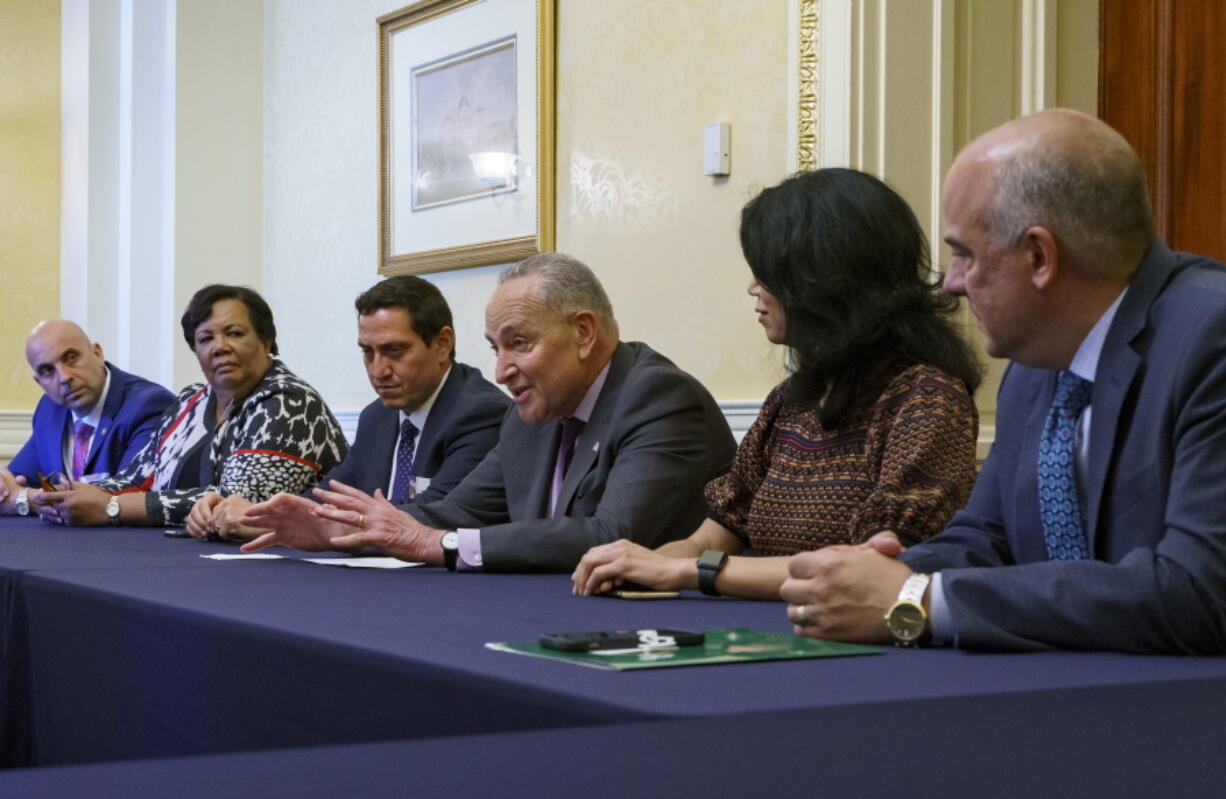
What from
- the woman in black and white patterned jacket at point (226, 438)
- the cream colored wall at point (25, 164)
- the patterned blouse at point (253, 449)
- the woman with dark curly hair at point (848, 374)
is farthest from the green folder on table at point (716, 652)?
the cream colored wall at point (25, 164)

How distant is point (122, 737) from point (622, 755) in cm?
124

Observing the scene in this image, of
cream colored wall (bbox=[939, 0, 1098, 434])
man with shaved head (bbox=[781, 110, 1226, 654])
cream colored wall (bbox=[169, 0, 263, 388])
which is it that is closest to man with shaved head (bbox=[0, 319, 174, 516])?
cream colored wall (bbox=[169, 0, 263, 388])

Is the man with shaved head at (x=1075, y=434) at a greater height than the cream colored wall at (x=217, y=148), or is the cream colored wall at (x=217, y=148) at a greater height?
the cream colored wall at (x=217, y=148)

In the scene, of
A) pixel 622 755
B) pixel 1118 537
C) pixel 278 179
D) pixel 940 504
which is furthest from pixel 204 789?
pixel 278 179

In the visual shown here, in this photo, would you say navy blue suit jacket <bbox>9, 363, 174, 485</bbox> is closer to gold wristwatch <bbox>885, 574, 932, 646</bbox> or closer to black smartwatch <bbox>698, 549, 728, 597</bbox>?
black smartwatch <bbox>698, 549, 728, 597</bbox>

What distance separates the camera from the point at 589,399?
3080mm

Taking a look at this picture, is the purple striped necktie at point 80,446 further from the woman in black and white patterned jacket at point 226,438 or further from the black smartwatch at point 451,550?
the black smartwatch at point 451,550

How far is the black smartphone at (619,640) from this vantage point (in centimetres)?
145

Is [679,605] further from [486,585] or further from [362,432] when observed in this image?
[362,432]

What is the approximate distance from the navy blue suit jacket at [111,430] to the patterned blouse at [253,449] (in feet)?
1.93

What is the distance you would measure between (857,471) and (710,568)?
40 centimetres

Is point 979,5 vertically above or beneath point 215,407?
above

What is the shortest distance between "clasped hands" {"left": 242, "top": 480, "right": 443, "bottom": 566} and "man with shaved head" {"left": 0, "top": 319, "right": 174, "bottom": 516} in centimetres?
247

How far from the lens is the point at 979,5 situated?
384 centimetres
